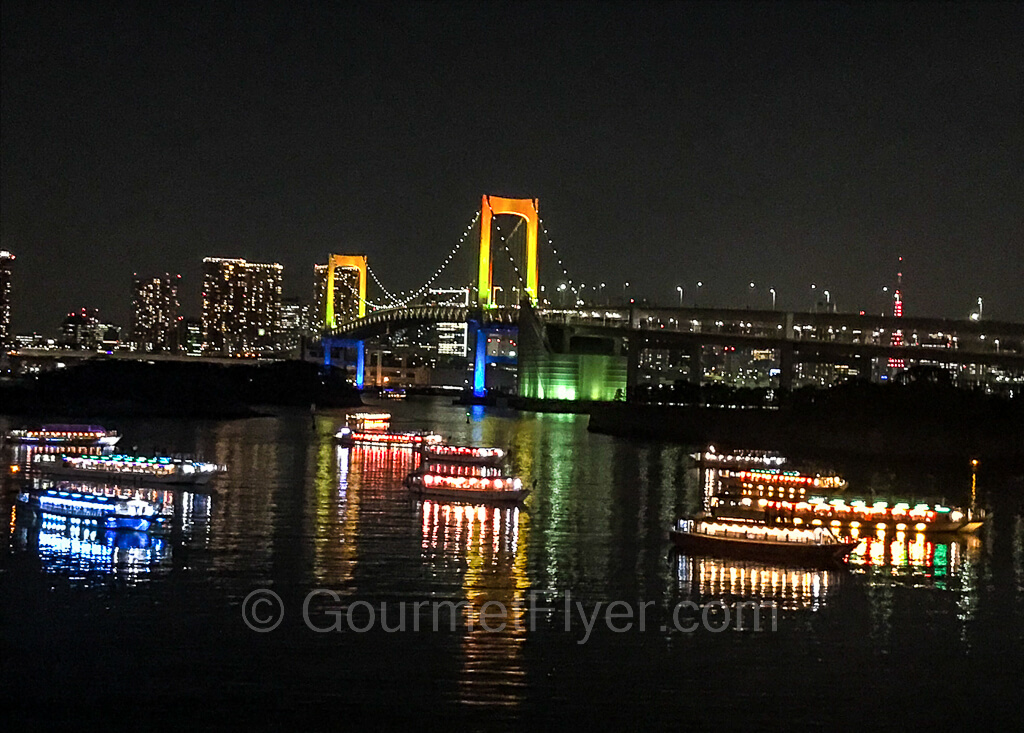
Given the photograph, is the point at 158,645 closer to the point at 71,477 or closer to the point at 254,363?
the point at 71,477

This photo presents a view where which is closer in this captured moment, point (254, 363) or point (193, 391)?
point (193, 391)

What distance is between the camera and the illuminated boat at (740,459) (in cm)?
1800

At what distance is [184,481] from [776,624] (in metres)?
7.49

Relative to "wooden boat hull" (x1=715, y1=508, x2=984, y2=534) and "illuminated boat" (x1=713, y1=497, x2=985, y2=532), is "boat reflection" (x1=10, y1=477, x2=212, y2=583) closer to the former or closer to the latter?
"wooden boat hull" (x1=715, y1=508, x2=984, y2=534)

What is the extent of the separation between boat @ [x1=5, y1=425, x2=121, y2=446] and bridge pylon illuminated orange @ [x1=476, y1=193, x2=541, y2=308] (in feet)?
53.7

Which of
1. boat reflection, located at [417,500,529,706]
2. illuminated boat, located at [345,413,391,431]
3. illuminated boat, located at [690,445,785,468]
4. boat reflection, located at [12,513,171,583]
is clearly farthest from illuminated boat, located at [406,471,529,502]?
illuminated boat, located at [345,413,391,431]

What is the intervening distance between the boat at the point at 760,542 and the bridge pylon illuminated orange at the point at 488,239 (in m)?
25.2

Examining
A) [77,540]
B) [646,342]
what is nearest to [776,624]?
[77,540]

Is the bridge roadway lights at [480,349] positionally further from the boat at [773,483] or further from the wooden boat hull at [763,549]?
the wooden boat hull at [763,549]

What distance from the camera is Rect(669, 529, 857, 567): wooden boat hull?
33.5 ft

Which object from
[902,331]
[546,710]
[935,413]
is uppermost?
[902,331]

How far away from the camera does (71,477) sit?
1363 centimetres

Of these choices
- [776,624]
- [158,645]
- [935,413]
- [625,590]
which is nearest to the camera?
[158,645]

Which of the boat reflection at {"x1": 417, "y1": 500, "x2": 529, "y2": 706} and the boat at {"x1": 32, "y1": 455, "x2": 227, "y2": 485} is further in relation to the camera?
the boat at {"x1": 32, "y1": 455, "x2": 227, "y2": 485}
